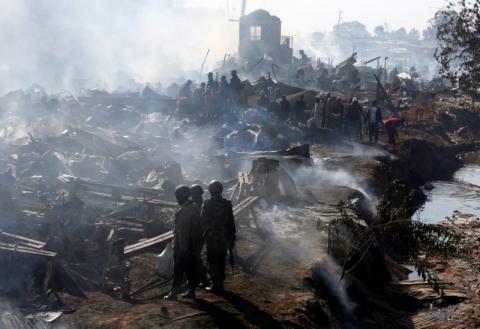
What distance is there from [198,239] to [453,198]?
46.7ft

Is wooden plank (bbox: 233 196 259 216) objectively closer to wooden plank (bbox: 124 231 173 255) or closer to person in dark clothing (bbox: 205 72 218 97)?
wooden plank (bbox: 124 231 173 255)

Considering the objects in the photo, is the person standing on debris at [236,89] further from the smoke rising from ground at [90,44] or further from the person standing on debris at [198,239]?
the smoke rising from ground at [90,44]

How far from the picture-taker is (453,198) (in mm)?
19172

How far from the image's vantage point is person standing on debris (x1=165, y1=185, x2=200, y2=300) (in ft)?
24.7

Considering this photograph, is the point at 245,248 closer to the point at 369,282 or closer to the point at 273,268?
the point at 273,268

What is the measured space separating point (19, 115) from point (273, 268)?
17.7 metres

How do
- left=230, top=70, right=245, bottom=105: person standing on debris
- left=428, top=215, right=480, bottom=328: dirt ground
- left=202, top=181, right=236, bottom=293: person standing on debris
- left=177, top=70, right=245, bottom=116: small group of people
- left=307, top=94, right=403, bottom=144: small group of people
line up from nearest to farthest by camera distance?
left=202, top=181, right=236, bottom=293: person standing on debris, left=428, top=215, right=480, bottom=328: dirt ground, left=307, top=94, right=403, bottom=144: small group of people, left=177, top=70, right=245, bottom=116: small group of people, left=230, top=70, right=245, bottom=105: person standing on debris

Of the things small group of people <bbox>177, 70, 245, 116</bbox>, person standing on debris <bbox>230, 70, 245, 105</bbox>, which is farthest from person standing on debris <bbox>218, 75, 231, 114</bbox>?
person standing on debris <bbox>230, 70, 245, 105</bbox>

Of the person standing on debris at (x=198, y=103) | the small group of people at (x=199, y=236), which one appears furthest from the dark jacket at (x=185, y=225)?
the person standing on debris at (x=198, y=103)

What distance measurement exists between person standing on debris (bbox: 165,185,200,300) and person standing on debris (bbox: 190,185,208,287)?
48 millimetres

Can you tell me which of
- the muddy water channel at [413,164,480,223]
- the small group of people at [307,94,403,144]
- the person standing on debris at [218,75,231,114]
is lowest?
the muddy water channel at [413,164,480,223]

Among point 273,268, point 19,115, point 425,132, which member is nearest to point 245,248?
point 273,268

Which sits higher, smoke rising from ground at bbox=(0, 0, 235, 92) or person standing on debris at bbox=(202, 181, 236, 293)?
smoke rising from ground at bbox=(0, 0, 235, 92)

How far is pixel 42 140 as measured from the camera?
58.6ft
